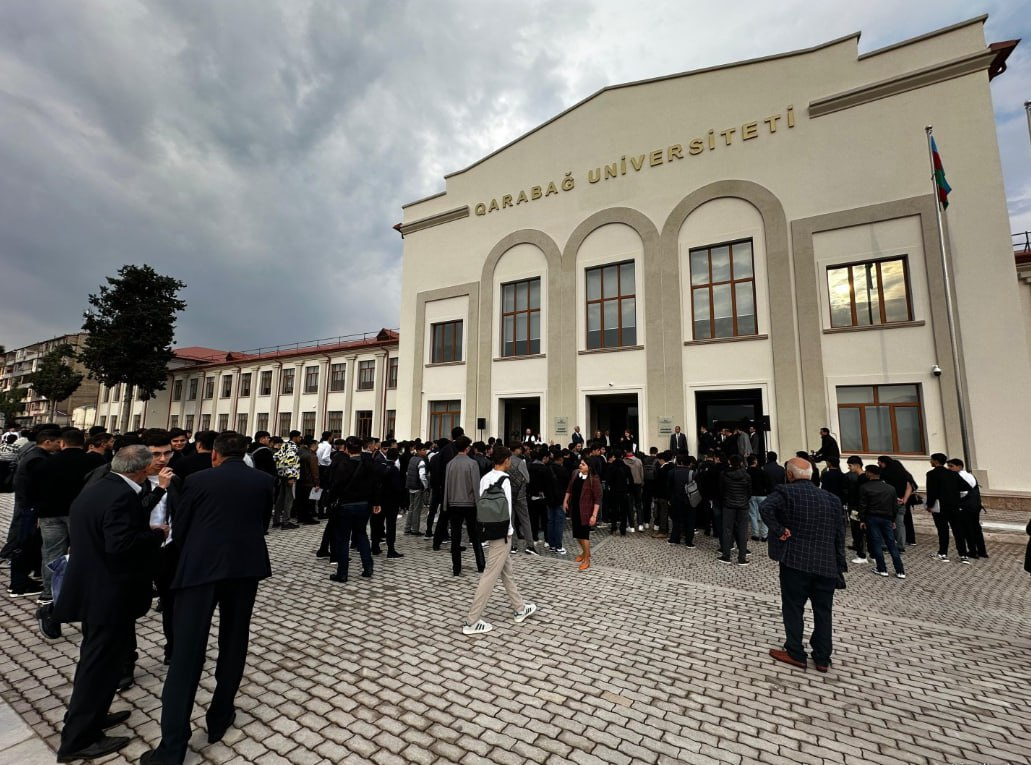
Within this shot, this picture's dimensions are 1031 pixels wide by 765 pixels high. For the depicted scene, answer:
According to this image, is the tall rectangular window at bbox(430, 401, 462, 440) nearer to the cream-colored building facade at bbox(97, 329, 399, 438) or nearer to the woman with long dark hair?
the cream-colored building facade at bbox(97, 329, 399, 438)

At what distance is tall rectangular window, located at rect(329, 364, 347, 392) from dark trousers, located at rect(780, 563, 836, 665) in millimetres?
30890

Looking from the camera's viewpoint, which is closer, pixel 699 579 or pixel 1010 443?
pixel 699 579

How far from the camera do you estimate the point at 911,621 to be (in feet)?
18.1

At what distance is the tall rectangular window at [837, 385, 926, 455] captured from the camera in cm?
1326

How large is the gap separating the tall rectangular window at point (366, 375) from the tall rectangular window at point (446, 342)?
9660mm

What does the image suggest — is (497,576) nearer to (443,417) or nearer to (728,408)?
(728,408)

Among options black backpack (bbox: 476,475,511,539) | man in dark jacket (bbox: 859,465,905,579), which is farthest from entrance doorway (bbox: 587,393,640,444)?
black backpack (bbox: 476,475,511,539)

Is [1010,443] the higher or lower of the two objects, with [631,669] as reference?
higher

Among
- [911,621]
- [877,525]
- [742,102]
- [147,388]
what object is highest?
[742,102]

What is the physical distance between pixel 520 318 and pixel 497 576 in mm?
16044

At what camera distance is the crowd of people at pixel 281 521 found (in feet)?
9.49

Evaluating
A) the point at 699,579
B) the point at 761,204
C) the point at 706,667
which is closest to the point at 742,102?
the point at 761,204

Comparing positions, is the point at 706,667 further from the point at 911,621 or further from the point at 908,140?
the point at 908,140

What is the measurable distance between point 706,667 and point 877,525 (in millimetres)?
5312
